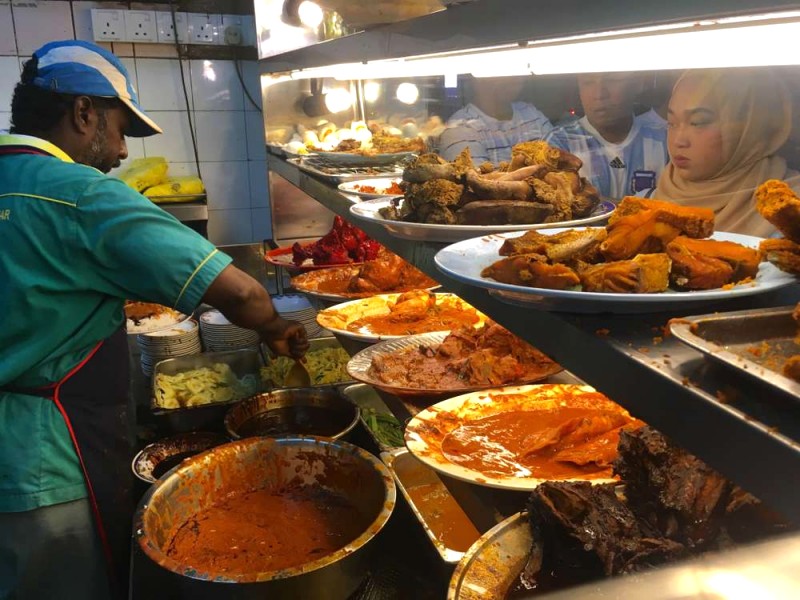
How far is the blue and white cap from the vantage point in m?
1.94

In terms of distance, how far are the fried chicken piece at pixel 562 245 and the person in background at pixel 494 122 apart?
98cm

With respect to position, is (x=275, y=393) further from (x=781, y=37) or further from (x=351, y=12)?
(x=781, y=37)

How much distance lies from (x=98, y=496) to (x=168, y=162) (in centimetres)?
378

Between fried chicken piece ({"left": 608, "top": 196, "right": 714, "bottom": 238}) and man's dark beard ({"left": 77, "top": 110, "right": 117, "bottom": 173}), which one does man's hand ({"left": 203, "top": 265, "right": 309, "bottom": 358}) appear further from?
fried chicken piece ({"left": 608, "top": 196, "right": 714, "bottom": 238})

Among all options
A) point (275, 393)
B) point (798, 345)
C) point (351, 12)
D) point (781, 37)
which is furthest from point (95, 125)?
point (798, 345)

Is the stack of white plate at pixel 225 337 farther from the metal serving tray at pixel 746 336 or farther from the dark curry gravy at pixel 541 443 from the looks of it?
the metal serving tray at pixel 746 336

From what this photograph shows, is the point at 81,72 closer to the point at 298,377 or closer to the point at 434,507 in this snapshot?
the point at 298,377

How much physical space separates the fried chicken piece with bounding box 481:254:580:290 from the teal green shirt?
0.92m

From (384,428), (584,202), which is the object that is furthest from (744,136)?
(384,428)

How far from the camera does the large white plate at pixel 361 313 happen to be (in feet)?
7.19

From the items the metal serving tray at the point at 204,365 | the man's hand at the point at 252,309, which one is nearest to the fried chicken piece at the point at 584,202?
the man's hand at the point at 252,309

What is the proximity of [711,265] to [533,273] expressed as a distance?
0.24m

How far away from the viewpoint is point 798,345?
69 cm

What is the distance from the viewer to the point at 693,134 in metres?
1.46
